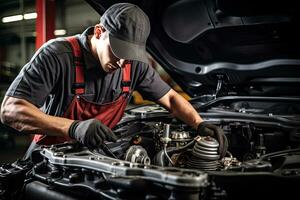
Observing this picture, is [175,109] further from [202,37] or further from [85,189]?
[85,189]

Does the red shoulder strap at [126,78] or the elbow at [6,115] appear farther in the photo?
the red shoulder strap at [126,78]

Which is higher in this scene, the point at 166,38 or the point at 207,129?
the point at 166,38

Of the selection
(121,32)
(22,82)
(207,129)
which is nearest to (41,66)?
(22,82)

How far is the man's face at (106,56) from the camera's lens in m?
1.69

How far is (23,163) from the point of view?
1.75m

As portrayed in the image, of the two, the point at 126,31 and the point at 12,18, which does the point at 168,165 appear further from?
the point at 12,18

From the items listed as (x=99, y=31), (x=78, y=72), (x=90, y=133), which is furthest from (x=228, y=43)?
(x=90, y=133)

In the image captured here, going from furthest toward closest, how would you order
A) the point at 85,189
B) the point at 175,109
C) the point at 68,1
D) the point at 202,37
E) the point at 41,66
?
the point at 68,1, the point at 202,37, the point at 175,109, the point at 41,66, the point at 85,189

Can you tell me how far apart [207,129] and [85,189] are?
2.39 feet

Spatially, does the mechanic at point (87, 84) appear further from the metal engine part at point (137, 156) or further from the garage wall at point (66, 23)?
the garage wall at point (66, 23)

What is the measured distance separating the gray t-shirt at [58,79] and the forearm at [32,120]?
0.04 meters

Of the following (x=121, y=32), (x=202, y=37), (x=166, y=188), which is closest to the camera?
(x=166, y=188)

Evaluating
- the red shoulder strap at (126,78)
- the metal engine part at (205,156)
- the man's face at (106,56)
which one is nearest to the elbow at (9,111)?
the man's face at (106,56)

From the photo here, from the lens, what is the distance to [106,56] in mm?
1725
